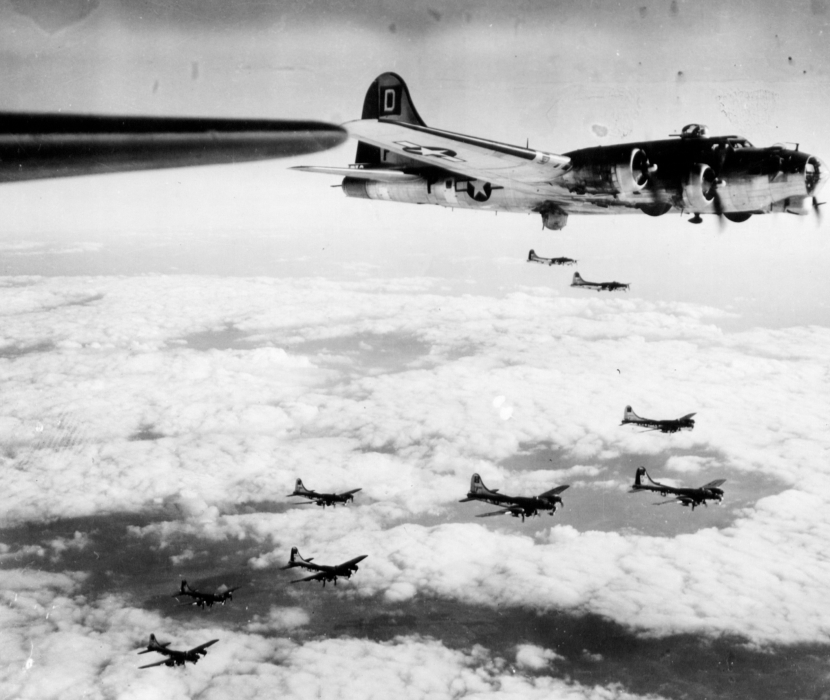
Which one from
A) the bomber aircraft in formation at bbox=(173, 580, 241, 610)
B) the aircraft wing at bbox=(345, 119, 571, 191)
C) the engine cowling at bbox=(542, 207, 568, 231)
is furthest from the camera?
the bomber aircraft in formation at bbox=(173, 580, 241, 610)

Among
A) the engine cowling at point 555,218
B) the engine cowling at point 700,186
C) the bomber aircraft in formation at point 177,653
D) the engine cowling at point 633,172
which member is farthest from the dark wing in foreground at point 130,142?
the bomber aircraft in formation at point 177,653

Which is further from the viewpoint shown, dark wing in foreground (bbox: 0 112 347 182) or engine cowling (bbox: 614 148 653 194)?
engine cowling (bbox: 614 148 653 194)

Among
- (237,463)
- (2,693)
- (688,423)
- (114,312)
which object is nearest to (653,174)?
(688,423)

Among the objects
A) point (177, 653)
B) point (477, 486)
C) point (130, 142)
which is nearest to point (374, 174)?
point (130, 142)

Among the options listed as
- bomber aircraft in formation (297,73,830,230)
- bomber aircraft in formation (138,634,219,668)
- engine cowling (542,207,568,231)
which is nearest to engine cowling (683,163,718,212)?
bomber aircraft in formation (297,73,830,230)

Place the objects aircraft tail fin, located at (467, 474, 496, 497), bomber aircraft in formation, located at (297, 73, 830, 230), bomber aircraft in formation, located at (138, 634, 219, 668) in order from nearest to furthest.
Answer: bomber aircraft in formation, located at (297, 73, 830, 230) → bomber aircraft in formation, located at (138, 634, 219, 668) → aircraft tail fin, located at (467, 474, 496, 497)

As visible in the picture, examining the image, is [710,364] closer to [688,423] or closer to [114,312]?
[688,423]

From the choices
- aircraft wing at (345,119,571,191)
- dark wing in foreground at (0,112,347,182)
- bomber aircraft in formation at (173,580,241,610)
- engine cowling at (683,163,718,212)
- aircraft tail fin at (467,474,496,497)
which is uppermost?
aircraft wing at (345,119,571,191)

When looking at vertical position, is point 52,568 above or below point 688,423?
below

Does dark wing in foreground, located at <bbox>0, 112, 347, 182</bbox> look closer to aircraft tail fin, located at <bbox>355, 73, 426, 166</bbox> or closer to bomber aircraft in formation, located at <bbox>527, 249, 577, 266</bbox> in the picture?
aircraft tail fin, located at <bbox>355, 73, 426, 166</bbox>
